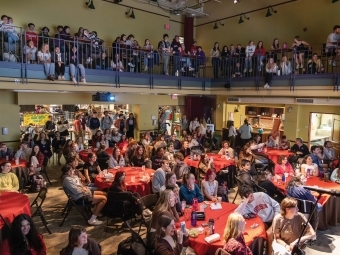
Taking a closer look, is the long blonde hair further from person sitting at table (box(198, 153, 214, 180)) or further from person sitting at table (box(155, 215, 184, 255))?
person sitting at table (box(198, 153, 214, 180))

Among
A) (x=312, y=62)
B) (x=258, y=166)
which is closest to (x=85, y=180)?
(x=258, y=166)

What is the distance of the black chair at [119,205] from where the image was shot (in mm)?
5203

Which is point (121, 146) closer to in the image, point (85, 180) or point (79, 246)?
point (85, 180)

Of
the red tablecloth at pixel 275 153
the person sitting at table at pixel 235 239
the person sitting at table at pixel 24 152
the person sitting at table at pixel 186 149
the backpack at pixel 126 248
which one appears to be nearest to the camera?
the person sitting at table at pixel 235 239

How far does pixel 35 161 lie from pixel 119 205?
3680 mm

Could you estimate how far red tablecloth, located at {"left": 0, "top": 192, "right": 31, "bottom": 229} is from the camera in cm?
431

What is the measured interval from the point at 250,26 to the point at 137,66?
19.7ft

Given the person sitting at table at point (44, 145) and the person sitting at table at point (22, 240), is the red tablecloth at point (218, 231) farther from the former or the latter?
the person sitting at table at point (44, 145)

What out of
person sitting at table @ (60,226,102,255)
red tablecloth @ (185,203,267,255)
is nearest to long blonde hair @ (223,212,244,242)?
red tablecloth @ (185,203,267,255)

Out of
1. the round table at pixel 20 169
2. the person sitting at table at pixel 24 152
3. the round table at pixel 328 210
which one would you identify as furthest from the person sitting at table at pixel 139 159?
the round table at pixel 328 210

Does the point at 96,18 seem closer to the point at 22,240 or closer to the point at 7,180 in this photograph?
the point at 7,180

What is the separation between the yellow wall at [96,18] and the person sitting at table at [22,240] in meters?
9.29

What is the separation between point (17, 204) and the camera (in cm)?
469

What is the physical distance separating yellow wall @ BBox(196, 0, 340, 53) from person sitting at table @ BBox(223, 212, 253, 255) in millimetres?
10381
